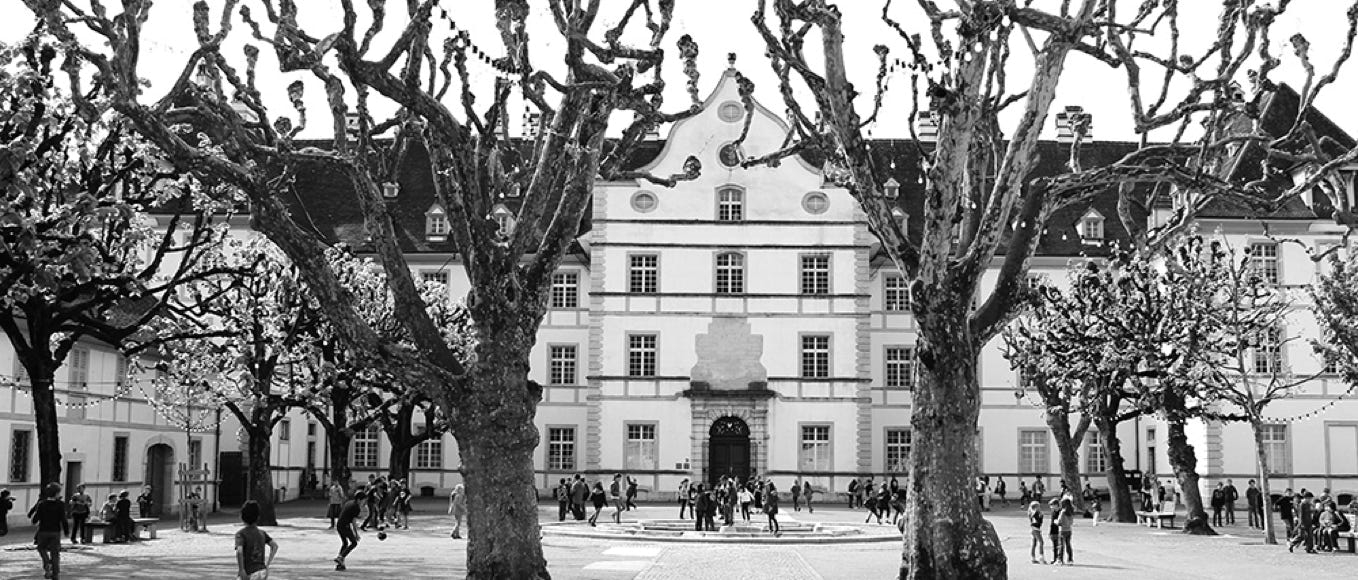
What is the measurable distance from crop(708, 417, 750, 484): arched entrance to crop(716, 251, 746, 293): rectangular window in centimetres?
478

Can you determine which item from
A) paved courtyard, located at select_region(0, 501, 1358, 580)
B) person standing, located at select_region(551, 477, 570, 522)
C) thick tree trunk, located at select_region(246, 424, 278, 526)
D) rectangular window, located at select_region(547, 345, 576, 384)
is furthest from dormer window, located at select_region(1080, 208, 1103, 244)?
thick tree trunk, located at select_region(246, 424, 278, 526)

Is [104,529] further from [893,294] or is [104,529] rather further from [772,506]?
[893,294]

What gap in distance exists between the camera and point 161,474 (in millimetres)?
46781

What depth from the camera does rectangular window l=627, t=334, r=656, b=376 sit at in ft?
177

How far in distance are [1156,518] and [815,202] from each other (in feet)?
64.3

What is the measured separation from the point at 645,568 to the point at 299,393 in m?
13.3

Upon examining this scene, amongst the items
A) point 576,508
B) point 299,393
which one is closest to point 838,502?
point 576,508

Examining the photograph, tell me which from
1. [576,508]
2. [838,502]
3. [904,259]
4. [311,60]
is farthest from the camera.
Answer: [838,502]

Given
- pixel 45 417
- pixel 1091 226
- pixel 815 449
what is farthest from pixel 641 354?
pixel 45 417

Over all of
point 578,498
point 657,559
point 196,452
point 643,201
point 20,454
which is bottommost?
point 657,559

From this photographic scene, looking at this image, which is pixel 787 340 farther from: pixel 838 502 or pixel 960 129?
pixel 960 129

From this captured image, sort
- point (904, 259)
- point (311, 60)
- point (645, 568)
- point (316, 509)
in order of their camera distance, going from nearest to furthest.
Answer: point (311, 60) < point (904, 259) < point (645, 568) < point (316, 509)

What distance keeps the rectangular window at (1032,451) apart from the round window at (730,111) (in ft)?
54.1

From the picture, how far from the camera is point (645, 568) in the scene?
959 inches
